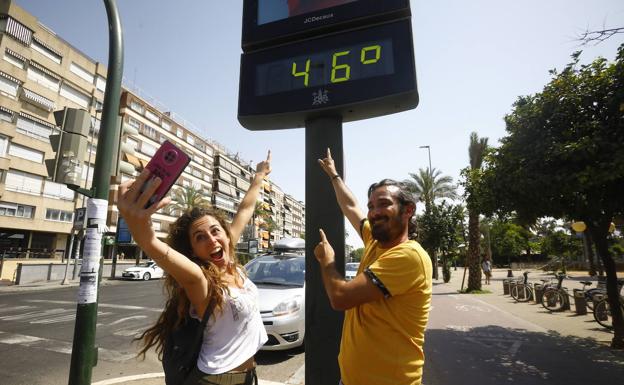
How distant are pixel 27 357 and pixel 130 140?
41168mm

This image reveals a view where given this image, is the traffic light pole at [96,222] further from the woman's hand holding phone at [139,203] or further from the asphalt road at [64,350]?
the woman's hand holding phone at [139,203]

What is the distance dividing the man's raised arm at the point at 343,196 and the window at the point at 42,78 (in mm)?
39462

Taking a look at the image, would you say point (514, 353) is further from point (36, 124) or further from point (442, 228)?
point (36, 124)

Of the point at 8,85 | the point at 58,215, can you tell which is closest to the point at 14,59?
the point at 8,85

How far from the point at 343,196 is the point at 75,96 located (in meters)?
42.3

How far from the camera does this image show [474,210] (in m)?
7.85

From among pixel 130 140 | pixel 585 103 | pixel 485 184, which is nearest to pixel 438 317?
pixel 485 184

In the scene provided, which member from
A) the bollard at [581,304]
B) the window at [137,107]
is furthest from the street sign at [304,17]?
the window at [137,107]

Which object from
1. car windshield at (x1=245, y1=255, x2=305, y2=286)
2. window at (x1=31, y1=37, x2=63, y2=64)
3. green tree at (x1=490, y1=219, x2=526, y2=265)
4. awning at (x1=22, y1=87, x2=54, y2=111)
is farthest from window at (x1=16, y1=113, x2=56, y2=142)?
green tree at (x1=490, y1=219, x2=526, y2=265)

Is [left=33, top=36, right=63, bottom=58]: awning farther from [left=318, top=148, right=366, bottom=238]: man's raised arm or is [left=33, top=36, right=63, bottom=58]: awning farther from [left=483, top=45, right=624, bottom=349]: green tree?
[left=318, top=148, right=366, bottom=238]: man's raised arm

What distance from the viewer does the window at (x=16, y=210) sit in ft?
94.3

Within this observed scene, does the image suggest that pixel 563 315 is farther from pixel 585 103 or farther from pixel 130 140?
pixel 130 140

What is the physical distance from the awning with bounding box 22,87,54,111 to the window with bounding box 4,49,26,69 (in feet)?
Answer: 6.98

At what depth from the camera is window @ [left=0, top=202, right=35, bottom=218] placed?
28734 millimetres
